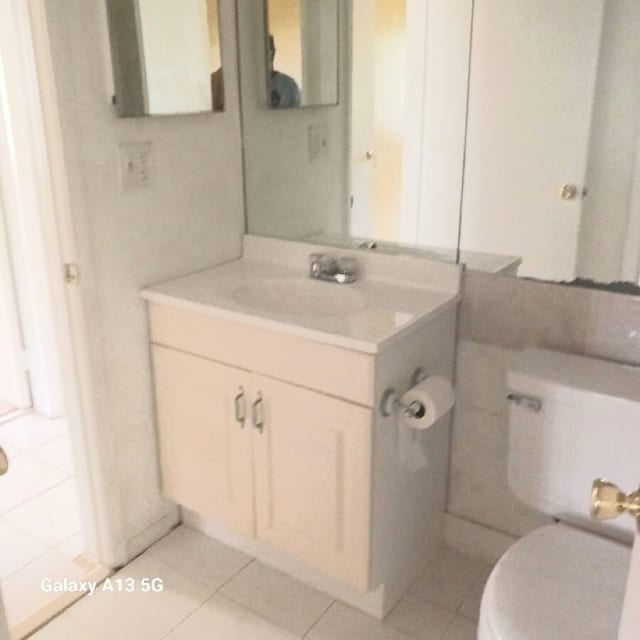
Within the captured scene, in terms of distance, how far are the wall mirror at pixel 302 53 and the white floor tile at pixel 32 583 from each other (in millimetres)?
1485

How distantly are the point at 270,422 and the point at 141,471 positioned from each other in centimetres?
51

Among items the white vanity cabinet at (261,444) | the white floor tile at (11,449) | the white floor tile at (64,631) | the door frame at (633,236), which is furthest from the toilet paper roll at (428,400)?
the white floor tile at (11,449)

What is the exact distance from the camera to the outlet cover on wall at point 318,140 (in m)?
2.16

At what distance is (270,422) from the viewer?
173 centimetres

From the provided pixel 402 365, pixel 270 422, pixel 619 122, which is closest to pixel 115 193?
pixel 270 422

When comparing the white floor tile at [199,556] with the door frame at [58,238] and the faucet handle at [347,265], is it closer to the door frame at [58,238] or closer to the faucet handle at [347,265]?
the door frame at [58,238]

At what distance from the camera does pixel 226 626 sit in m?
1.81

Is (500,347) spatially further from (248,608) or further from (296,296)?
(248,608)

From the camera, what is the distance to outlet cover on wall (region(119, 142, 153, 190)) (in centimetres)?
176

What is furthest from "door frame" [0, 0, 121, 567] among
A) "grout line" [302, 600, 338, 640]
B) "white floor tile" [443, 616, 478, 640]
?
"white floor tile" [443, 616, 478, 640]

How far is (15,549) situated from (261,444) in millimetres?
902

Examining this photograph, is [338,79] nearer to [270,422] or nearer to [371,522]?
[270,422]

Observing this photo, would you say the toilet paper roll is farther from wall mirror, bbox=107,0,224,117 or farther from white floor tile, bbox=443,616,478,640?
wall mirror, bbox=107,0,224,117

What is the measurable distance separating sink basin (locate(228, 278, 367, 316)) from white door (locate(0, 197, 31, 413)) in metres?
1.19
